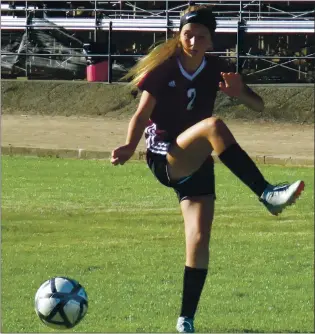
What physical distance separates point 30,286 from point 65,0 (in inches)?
799

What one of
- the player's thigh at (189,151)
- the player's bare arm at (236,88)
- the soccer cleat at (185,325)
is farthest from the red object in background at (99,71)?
the player's thigh at (189,151)

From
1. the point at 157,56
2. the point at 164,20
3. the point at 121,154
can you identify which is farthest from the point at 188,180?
the point at 164,20

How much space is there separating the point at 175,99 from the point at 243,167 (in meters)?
0.63

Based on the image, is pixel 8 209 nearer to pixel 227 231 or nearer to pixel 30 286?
pixel 227 231

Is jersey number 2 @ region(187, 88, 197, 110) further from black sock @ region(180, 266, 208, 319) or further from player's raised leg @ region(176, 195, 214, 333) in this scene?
black sock @ region(180, 266, 208, 319)

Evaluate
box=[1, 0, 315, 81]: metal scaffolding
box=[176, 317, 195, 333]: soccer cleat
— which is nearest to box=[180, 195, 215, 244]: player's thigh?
box=[176, 317, 195, 333]: soccer cleat

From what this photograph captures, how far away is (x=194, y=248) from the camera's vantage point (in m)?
8.37

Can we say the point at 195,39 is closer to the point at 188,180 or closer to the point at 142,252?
the point at 188,180

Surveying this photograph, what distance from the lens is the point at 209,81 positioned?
27.2ft

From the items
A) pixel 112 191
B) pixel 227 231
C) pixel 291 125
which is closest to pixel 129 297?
pixel 227 231

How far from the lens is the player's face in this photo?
8094mm

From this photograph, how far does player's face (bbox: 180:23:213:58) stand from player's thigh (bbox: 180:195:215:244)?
3.16 ft

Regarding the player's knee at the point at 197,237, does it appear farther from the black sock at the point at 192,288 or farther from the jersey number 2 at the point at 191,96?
the jersey number 2 at the point at 191,96

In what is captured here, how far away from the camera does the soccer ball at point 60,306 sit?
27.8 ft
